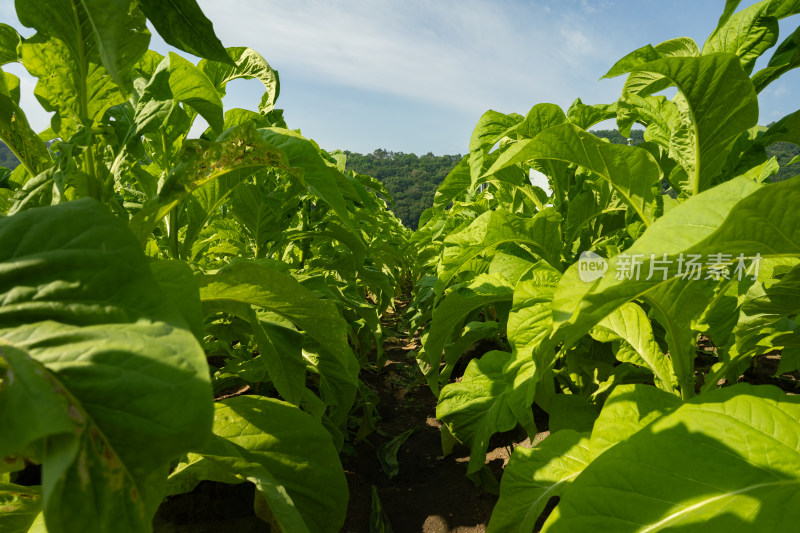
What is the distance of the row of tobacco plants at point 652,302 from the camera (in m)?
0.77

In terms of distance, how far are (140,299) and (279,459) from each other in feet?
3.00

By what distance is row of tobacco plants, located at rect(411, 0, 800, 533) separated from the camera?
0.77 metres

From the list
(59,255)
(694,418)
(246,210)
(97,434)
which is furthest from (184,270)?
(246,210)

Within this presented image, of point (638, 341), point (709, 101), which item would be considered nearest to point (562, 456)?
point (638, 341)

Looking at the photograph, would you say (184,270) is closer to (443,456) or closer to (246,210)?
(246,210)

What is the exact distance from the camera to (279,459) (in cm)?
133

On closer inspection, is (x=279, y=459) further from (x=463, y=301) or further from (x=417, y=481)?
(x=417, y=481)

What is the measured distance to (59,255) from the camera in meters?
0.57

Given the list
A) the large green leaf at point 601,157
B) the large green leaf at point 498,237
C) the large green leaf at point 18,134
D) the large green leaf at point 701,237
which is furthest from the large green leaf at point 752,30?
the large green leaf at point 18,134

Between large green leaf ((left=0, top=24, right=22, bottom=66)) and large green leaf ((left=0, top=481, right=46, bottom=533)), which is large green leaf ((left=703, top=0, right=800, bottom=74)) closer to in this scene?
large green leaf ((left=0, top=24, right=22, bottom=66))

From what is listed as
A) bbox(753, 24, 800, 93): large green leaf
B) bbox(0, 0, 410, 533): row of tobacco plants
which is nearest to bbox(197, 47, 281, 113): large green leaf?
bbox(0, 0, 410, 533): row of tobacco plants

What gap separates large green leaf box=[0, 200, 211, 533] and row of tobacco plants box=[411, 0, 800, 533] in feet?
1.94

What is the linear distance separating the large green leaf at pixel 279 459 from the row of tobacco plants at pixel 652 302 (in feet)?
1.84

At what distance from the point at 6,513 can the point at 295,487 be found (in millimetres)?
650
